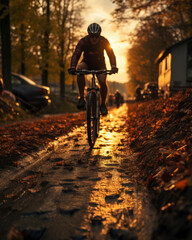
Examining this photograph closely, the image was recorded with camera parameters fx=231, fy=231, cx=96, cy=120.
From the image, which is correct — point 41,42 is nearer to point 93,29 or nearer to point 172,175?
point 93,29

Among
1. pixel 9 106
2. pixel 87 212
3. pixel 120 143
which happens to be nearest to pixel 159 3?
pixel 9 106

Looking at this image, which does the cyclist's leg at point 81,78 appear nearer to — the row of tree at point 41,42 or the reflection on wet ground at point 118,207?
the reflection on wet ground at point 118,207

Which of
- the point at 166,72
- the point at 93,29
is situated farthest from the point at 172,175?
the point at 166,72

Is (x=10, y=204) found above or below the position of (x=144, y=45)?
below

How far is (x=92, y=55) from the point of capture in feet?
16.5

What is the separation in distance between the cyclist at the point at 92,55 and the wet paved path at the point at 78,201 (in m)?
1.99

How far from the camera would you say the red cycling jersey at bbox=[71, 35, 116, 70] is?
4.89m

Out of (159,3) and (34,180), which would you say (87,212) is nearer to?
(34,180)

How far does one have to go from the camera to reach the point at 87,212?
202 centimetres

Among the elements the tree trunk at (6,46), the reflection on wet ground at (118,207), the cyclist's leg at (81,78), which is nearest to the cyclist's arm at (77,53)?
the cyclist's leg at (81,78)

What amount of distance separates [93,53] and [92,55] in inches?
2.1

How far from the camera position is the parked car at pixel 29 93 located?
39.0 feet

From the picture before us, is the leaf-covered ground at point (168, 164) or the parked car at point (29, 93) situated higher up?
the parked car at point (29, 93)

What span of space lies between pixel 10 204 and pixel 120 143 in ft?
10.3
